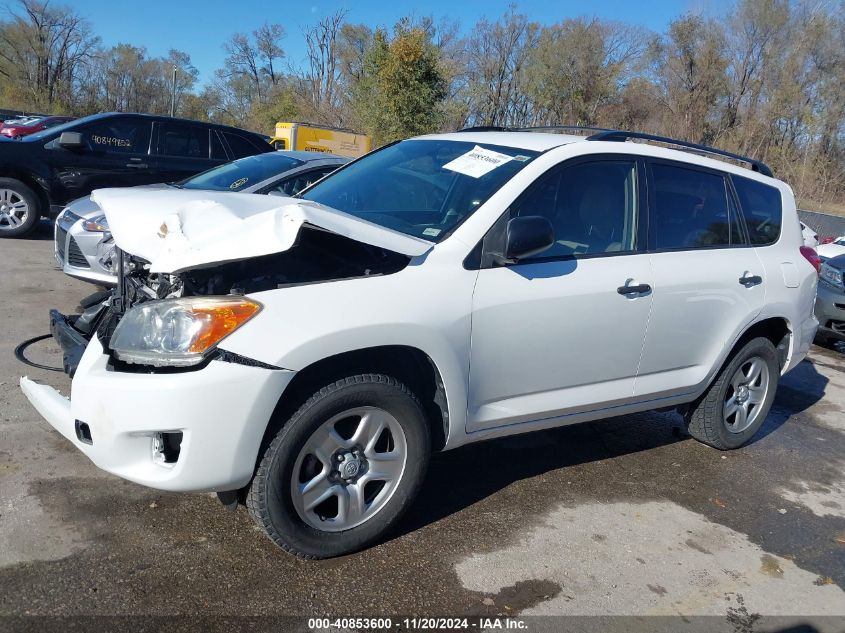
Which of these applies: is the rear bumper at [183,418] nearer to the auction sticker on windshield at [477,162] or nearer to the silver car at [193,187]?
the auction sticker on windshield at [477,162]

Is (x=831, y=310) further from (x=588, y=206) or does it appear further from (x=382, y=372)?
(x=382, y=372)

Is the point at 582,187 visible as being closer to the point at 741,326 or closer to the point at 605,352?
the point at 605,352

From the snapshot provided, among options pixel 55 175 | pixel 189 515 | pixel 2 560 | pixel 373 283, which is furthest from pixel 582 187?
pixel 55 175

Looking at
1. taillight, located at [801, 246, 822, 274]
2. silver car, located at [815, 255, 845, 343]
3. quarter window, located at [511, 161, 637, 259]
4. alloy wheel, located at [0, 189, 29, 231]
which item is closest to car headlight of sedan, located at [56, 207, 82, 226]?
alloy wheel, located at [0, 189, 29, 231]

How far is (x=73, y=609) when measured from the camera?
2.63 metres

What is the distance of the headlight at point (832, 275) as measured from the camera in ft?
28.1

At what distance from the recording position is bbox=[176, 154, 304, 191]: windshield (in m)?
7.18

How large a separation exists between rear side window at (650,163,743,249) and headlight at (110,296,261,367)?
251cm

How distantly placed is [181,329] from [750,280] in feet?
11.7

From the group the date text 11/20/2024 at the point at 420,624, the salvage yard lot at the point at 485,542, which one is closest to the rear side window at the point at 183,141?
the salvage yard lot at the point at 485,542

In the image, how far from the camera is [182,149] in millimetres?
10227

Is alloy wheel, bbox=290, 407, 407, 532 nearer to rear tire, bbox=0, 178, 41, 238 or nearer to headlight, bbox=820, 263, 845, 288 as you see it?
headlight, bbox=820, 263, 845, 288

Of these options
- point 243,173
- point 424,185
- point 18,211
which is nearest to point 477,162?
point 424,185

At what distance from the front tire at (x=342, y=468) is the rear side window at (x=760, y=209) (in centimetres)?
290
